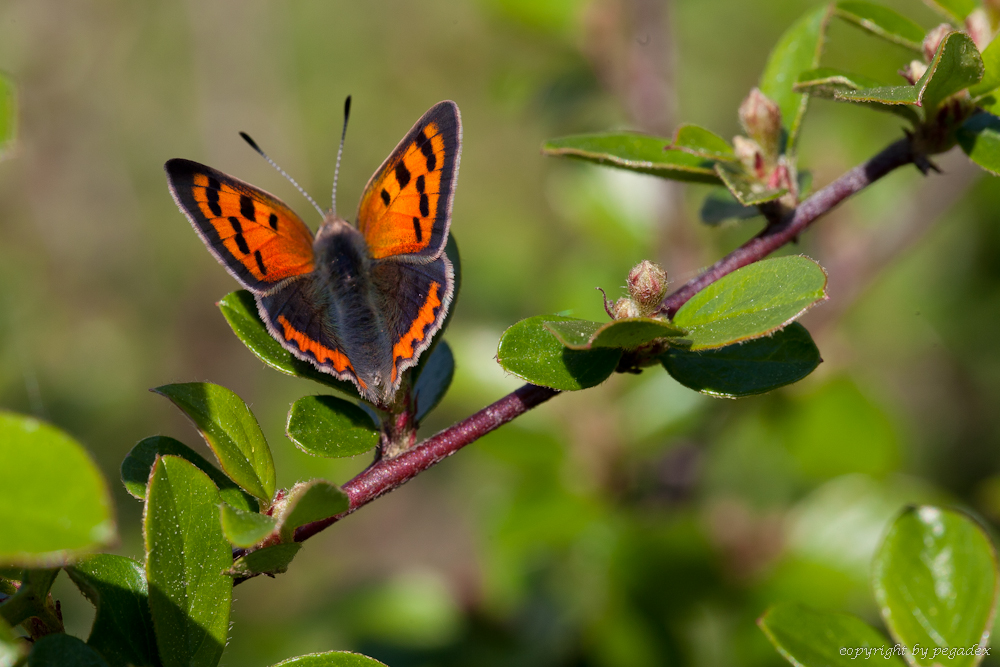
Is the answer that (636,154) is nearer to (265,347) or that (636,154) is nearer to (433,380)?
(433,380)

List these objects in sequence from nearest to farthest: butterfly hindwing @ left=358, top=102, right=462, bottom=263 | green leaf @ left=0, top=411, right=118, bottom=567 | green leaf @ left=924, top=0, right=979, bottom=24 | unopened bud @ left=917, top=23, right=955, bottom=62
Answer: green leaf @ left=0, top=411, right=118, bottom=567
unopened bud @ left=917, top=23, right=955, bottom=62
green leaf @ left=924, top=0, right=979, bottom=24
butterfly hindwing @ left=358, top=102, right=462, bottom=263

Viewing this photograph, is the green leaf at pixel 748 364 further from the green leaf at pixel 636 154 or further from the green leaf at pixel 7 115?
the green leaf at pixel 7 115

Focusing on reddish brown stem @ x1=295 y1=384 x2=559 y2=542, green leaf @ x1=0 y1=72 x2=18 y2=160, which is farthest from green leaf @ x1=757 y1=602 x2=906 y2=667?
green leaf @ x1=0 y1=72 x2=18 y2=160

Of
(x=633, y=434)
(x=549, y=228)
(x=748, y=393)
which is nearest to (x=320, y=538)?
(x=549, y=228)

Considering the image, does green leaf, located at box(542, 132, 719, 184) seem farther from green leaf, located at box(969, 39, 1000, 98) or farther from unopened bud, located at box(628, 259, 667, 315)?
green leaf, located at box(969, 39, 1000, 98)

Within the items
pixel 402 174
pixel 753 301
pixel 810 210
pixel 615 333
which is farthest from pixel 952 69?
pixel 402 174

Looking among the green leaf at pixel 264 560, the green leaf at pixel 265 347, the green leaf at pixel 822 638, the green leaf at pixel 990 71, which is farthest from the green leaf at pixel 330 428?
the green leaf at pixel 990 71

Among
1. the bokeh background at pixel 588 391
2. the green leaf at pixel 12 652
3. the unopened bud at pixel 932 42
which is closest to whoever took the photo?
the green leaf at pixel 12 652
